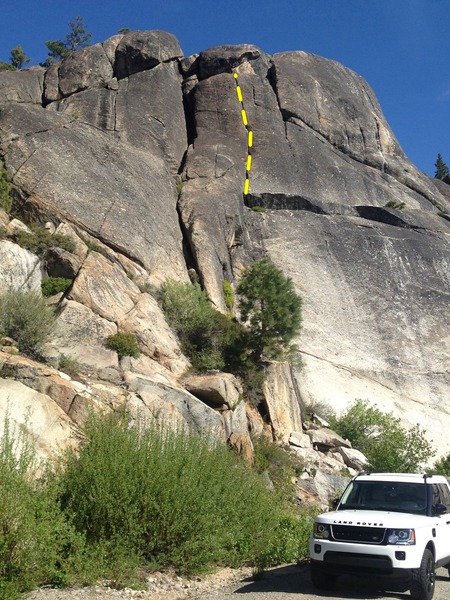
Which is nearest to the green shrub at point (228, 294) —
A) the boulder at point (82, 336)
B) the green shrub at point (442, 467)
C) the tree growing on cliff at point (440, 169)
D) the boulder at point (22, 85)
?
the boulder at point (82, 336)

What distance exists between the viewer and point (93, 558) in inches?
369

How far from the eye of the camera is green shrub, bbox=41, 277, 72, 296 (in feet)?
70.9

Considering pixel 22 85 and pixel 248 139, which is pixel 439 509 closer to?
pixel 248 139

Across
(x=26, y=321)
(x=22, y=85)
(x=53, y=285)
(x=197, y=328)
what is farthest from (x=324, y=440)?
(x=22, y=85)

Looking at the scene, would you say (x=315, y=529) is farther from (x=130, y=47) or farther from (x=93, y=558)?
(x=130, y=47)

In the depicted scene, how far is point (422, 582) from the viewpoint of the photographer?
28.5 ft

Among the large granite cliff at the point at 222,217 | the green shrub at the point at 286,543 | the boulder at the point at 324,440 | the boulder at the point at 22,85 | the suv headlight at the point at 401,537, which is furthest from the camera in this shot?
the boulder at the point at 22,85

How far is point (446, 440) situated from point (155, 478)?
2371 centimetres

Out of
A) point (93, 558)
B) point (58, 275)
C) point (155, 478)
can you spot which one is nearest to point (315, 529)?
point (155, 478)

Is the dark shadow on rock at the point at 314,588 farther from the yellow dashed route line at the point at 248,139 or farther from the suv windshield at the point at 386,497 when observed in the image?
the yellow dashed route line at the point at 248,139

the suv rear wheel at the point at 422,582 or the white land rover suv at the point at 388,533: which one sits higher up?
the white land rover suv at the point at 388,533

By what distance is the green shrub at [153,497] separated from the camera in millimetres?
9898

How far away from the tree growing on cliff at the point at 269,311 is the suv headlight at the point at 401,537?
1624 cm

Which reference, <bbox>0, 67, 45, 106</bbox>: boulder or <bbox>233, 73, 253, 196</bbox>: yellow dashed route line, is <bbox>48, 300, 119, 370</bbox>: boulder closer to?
<bbox>233, 73, 253, 196</bbox>: yellow dashed route line
